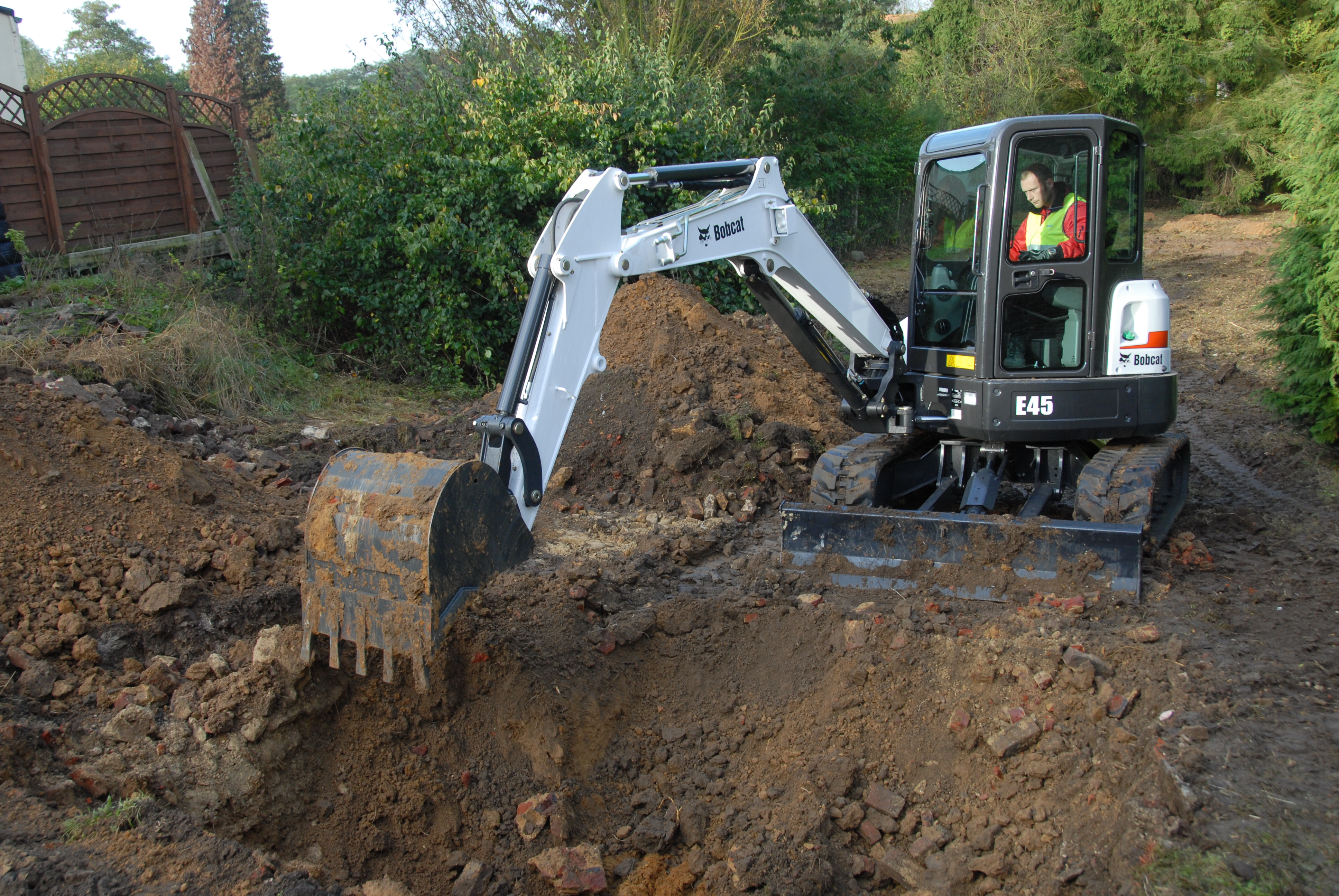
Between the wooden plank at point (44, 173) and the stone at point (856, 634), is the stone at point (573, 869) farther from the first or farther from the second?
the wooden plank at point (44, 173)

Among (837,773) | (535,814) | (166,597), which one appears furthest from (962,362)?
(166,597)

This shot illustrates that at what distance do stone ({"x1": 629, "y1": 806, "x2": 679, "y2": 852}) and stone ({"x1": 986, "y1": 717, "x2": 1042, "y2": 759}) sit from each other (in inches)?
52.3

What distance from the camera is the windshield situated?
5516 millimetres

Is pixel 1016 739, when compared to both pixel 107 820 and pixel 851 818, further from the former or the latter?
pixel 107 820

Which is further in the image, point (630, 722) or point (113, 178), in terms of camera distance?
point (113, 178)

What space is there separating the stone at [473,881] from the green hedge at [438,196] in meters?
6.96

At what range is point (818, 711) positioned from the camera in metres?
4.22

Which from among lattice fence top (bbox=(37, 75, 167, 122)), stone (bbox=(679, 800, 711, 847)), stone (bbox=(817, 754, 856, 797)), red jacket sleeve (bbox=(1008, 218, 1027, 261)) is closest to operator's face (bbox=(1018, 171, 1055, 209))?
red jacket sleeve (bbox=(1008, 218, 1027, 261))

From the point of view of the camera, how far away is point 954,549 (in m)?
5.20

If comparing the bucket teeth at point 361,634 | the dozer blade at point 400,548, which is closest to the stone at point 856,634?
the dozer blade at point 400,548

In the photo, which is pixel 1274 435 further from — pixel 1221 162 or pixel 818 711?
pixel 1221 162

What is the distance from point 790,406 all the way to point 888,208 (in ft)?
47.3

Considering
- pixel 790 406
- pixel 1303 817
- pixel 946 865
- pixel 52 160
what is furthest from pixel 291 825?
pixel 52 160

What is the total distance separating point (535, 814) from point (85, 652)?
7.11ft
